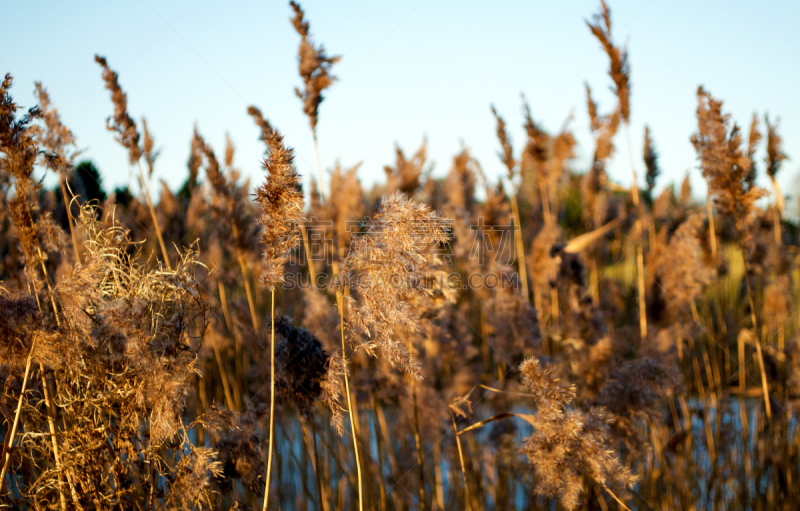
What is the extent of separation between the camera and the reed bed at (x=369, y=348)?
1.38m

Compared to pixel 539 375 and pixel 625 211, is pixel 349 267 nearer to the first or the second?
pixel 539 375

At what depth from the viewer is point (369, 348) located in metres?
1.38

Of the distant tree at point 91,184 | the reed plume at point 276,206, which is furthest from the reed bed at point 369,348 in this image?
the distant tree at point 91,184

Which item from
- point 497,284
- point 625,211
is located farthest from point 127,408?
point 625,211

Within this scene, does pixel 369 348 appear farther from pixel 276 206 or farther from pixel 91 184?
pixel 91 184

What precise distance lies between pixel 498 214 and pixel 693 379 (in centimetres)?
204

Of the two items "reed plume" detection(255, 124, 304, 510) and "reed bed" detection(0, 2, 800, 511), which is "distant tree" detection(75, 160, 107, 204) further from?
"reed plume" detection(255, 124, 304, 510)

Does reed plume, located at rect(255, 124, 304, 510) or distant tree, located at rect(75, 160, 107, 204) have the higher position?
distant tree, located at rect(75, 160, 107, 204)

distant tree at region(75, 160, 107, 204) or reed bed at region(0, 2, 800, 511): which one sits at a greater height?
distant tree at region(75, 160, 107, 204)

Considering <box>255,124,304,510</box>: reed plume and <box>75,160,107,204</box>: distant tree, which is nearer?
<box>255,124,304,510</box>: reed plume

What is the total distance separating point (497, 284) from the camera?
2912 mm

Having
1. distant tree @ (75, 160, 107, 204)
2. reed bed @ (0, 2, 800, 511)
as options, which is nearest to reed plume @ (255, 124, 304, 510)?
reed bed @ (0, 2, 800, 511)

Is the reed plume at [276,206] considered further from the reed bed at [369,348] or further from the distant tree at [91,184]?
the distant tree at [91,184]

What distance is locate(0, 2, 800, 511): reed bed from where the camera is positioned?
1381 millimetres
